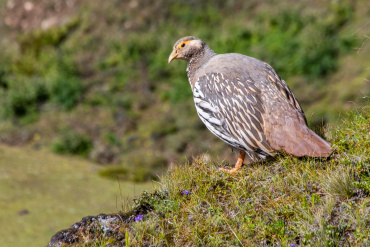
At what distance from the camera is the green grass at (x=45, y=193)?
839 centimetres

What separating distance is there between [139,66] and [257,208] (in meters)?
9.52

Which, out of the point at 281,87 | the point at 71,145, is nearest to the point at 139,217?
the point at 281,87

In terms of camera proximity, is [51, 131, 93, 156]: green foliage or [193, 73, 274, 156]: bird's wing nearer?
[193, 73, 274, 156]: bird's wing

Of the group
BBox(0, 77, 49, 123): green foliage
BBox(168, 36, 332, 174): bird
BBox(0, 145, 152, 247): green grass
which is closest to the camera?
BBox(168, 36, 332, 174): bird

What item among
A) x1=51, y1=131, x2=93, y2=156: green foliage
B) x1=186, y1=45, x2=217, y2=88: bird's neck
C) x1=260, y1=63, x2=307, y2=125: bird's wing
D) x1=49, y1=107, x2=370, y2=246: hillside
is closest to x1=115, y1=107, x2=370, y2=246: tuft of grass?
x1=49, y1=107, x2=370, y2=246: hillside

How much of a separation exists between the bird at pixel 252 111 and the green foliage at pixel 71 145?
6117mm

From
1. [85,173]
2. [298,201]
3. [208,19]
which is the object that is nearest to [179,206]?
[298,201]

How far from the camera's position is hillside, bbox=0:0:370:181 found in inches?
447

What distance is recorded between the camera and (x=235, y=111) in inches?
211

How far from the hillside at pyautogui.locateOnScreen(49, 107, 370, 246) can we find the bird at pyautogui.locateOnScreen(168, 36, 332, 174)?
18cm

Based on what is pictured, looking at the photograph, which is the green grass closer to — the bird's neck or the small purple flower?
the bird's neck

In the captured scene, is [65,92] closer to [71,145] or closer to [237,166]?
[71,145]

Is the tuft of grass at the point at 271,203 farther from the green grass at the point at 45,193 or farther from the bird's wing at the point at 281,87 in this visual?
the green grass at the point at 45,193

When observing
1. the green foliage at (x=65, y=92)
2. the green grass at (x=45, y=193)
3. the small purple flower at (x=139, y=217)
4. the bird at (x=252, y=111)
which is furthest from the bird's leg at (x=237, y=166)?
the green foliage at (x=65, y=92)
